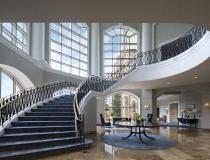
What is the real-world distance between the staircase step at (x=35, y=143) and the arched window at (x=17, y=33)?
6.08 meters

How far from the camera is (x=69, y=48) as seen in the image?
2034 centimetres

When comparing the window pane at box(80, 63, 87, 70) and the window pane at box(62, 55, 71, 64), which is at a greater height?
the window pane at box(62, 55, 71, 64)

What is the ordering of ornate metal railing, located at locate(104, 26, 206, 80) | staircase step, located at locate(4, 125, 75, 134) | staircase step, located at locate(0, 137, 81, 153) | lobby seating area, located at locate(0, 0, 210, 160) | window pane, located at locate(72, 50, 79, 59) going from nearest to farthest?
lobby seating area, located at locate(0, 0, 210, 160) < staircase step, located at locate(0, 137, 81, 153) < staircase step, located at locate(4, 125, 75, 134) < ornate metal railing, located at locate(104, 26, 206, 80) < window pane, located at locate(72, 50, 79, 59)

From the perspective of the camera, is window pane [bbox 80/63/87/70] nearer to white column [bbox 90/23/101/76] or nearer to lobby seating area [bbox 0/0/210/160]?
lobby seating area [bbox 0/0/210/160]

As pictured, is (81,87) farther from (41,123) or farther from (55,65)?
(55,65)

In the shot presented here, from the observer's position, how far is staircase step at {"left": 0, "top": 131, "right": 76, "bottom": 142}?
7633 mm

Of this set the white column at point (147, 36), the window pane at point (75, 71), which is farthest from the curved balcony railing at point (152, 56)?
the window pane at point (75, 71)

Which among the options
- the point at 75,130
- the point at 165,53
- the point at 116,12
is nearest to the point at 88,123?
the point at 75,130

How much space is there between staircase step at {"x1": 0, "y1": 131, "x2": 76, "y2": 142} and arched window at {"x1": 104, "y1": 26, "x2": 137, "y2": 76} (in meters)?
14.3

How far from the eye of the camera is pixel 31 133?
323 inches

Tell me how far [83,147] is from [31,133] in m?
1.68

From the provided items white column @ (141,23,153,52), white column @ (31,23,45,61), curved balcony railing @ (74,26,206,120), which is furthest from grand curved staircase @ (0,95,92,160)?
white column @ (141,23,153,52)

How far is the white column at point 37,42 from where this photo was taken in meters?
14.9

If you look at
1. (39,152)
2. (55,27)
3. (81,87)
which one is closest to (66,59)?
(55,27)
